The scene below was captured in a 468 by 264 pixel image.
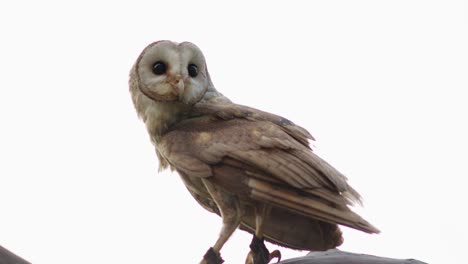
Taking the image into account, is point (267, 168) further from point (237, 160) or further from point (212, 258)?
point (212, 258)

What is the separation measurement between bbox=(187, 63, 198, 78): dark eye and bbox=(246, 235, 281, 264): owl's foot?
82 centimetres

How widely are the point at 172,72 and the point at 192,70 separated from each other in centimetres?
15

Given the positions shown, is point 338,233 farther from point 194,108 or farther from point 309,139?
point 194,108

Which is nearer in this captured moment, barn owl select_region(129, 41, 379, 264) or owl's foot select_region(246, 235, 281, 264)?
barn owl select_region(129, 41, 379, 264)

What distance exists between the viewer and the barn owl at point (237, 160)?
414 centimetres

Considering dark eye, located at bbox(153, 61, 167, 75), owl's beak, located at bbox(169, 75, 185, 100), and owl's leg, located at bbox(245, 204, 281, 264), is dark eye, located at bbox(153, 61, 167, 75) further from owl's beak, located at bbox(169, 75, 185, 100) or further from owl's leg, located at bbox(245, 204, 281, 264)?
owl's leg, located at bbox(245, 204, 281, 264)

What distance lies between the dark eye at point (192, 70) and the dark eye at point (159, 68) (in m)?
0.11

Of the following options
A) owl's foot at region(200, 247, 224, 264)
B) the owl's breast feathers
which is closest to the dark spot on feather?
the owl's breast feathers

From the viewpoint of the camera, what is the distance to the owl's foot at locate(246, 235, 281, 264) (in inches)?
175

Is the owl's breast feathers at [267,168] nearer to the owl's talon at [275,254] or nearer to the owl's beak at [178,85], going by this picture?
the owl's talon at [275,254]

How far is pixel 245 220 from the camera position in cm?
456

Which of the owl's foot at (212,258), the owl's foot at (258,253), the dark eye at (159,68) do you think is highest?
the dark eye at (159,68)

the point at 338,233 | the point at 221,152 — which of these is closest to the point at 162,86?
the point at 221,152

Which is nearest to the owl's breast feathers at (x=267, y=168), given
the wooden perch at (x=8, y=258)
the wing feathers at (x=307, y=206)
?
the wing feathers at (x=307, y=206)
